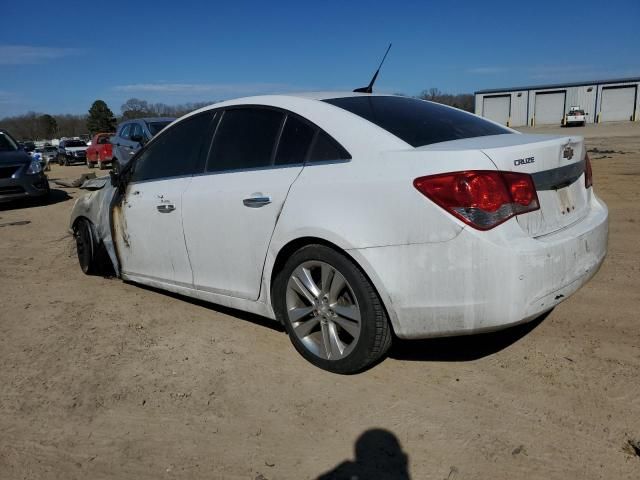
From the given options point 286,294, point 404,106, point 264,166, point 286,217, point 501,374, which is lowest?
point 501,374

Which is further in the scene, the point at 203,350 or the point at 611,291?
the point at 611,291

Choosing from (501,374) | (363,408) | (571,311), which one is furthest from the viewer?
(571,311)

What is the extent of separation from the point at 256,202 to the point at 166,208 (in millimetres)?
993

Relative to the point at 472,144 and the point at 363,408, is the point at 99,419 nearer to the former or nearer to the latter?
the point at 363,408

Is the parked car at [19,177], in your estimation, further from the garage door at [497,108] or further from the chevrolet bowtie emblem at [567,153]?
the garage door at [497,108]

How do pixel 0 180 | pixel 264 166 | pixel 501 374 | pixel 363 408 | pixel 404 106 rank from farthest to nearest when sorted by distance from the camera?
1. pixel 0 180
2. pixel 404 106
3. pixel 264 166
4. pixel 501 374
5. pixel 363 408

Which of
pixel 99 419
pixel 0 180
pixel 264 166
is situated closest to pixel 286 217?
pixel 264 166

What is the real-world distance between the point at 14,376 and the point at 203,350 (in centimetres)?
117

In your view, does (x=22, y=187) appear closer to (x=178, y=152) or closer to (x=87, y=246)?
(x=87, y=246)

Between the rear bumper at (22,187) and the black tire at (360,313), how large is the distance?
32.4 ft

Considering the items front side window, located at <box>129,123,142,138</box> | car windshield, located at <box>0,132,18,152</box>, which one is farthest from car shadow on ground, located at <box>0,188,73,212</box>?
front side window, located at <box>129,123,142,138</box>

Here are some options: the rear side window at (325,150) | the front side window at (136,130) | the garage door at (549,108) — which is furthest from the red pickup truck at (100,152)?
the garage door at (549,108)

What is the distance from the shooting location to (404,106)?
11.6 ft

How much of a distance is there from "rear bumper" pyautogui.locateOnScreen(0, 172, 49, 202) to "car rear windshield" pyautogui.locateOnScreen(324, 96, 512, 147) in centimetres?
983
